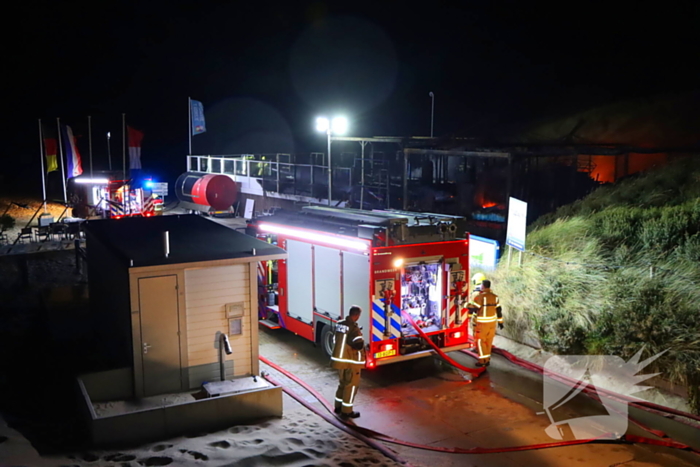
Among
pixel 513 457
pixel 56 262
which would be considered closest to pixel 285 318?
pixel 513 457

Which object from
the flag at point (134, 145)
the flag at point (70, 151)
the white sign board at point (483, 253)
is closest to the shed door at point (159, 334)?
the white sign board at point (483, 253)

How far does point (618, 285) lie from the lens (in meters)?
11.3

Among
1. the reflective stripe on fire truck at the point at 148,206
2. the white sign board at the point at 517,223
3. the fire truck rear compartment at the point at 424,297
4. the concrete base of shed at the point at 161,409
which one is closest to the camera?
the concrete base of shed at the point at 161,409

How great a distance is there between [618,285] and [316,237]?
5510mm

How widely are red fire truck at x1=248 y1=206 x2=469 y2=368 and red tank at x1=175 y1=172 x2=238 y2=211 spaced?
18.9 m

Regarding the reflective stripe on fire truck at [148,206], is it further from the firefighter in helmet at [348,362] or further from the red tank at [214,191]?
the firefighter in helmet at [348,362]

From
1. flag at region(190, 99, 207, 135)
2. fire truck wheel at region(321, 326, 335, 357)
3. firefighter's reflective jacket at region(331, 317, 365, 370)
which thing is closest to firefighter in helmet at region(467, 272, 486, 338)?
fire truck wheel at region(321, 326, 335, 357)

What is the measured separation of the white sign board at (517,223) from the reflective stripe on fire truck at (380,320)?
11.6 feet

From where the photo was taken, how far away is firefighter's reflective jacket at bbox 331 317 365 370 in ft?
28.5

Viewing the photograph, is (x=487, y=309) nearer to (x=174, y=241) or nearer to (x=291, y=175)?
(x=174, y=241)

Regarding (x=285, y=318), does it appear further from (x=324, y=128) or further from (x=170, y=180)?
(x=170, y=180)

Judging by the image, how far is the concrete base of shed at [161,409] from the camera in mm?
7305

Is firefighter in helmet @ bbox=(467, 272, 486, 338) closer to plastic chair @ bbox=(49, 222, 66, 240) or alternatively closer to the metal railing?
the metal railing

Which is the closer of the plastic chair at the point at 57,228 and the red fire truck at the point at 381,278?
the red fire truck at the point at 381,278
